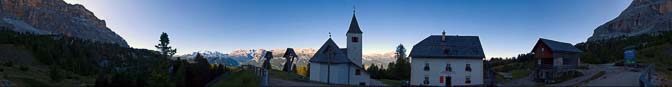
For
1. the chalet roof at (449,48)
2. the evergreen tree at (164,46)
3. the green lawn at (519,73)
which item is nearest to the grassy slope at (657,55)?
the green lawn at (519,73)

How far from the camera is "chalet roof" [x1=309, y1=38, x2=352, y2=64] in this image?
59406mm

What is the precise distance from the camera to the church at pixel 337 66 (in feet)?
195

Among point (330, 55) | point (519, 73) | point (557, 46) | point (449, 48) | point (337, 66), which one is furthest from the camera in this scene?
point (519, 73)

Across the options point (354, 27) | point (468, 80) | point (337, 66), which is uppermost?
point (354, 27)

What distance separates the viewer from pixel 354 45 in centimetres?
6378

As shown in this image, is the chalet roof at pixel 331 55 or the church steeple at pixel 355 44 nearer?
the chalet roof at pixel 331 55

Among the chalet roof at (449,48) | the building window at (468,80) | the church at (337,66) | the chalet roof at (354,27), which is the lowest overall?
the building window at (468,80)

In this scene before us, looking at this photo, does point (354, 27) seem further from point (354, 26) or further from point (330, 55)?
point (330, 55)

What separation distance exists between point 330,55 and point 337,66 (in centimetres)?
133

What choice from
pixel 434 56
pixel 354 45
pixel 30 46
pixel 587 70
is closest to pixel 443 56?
pixel 434 56

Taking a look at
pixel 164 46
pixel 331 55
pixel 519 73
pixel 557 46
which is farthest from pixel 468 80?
pixel 164 46

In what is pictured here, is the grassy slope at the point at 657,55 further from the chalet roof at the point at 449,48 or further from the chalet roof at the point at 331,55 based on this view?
the chalet roof at the point at 331,55

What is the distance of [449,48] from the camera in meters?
58.9

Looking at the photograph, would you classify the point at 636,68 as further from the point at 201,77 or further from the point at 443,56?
the point at 201,77
